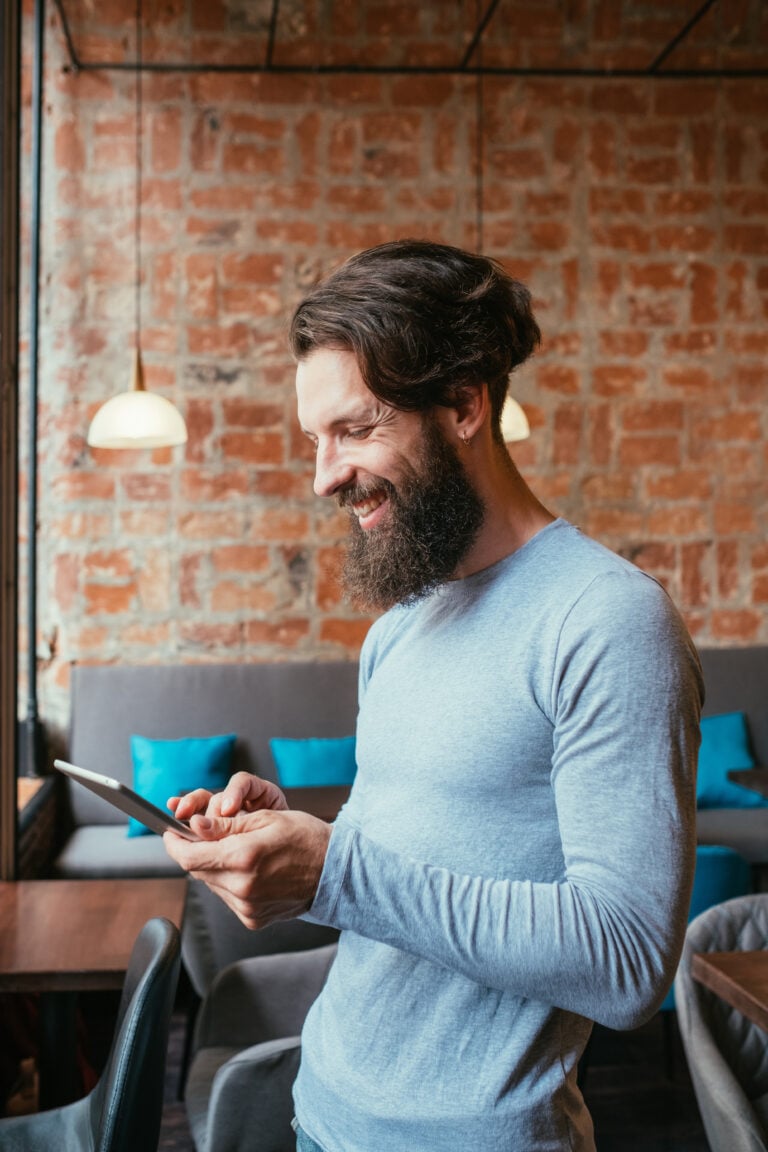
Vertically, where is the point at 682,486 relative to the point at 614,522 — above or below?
above

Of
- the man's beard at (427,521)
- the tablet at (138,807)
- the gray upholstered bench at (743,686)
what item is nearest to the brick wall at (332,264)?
the gray upholstered bench at (743,686)

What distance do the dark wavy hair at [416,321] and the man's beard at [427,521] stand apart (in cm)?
6

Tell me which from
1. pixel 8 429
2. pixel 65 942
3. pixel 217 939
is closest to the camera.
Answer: pixel 65 942

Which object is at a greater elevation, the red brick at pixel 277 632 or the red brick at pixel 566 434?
the red brick at pixel 566 434

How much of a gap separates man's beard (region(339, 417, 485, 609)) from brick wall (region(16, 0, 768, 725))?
3.68m

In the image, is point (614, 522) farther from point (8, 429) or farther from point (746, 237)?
point (8, 429)

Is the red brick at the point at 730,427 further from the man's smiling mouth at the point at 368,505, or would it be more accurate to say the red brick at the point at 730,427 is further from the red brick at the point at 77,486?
the man's smiling mouth at the point at 368,505

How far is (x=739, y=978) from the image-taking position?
6.44ft

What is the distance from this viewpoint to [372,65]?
4.91 metres

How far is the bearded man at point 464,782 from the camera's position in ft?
3.13

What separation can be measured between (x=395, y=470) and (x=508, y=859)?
1.43 feet

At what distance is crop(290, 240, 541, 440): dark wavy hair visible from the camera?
3.78 feet

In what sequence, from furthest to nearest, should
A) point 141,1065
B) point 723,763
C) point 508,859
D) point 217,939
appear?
point 723,763 → point 217,939 → point 141,1065 → point 508,859

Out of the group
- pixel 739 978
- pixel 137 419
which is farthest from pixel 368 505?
pixel 137 419
